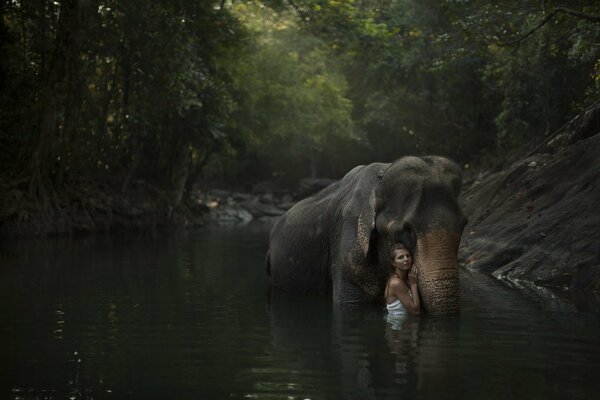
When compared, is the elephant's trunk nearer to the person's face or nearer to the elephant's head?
the elephant's head

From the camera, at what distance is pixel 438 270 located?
9109mm

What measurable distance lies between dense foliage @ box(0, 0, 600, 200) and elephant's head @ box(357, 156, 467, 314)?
564cm

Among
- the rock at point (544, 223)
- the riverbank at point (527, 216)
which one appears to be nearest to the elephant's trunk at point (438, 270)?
the riverbank at point (527, 216)

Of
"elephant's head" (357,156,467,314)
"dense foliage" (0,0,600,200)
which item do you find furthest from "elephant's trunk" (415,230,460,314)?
"dense foliage" (0,0,600,200)

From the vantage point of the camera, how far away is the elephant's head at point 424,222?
9.18 metres

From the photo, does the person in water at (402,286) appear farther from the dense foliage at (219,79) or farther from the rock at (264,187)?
the rock at (264,187)

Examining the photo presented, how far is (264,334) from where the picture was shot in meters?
9.14

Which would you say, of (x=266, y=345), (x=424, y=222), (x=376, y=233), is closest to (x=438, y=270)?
(x=424, y=222)

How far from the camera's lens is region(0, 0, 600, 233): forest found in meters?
23.4

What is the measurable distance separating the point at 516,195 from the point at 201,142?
58.9 feet

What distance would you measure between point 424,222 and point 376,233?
1153mm

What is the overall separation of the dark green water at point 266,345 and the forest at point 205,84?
6.47 metres

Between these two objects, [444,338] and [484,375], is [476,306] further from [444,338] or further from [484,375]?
[484,375]

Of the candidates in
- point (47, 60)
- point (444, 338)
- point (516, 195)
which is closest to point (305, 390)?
point (444, 338)
